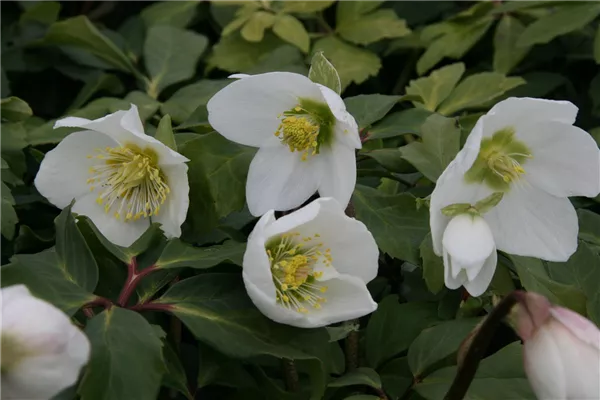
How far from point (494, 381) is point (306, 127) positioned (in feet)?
0.92

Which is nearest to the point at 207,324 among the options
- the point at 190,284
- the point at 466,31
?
the point at 190,284

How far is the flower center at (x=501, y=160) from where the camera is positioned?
26.1 inches

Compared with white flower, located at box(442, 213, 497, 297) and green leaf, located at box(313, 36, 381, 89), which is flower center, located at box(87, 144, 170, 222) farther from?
green leaf, located at box(313, 36, 381, 89)

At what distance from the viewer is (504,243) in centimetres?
65

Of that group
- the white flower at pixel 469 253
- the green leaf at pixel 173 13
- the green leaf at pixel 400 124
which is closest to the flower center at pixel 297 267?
the white flower at pixel 469 253

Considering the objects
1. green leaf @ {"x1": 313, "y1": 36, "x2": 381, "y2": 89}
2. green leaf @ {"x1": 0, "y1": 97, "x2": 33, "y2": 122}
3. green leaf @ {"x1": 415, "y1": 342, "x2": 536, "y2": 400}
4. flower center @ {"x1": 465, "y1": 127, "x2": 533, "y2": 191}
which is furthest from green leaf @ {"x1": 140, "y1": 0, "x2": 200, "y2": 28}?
green leaf @ {"x1": 415, "y1": 342, "x2": 536, "y2": 400}

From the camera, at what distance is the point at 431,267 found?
647 millimetres

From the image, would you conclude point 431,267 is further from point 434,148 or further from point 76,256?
point 76,256

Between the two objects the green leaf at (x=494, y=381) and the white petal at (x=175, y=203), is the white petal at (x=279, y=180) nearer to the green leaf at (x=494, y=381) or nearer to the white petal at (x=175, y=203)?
the white petal at (x=175, y=203)

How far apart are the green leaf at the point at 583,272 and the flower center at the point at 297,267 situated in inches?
9.6

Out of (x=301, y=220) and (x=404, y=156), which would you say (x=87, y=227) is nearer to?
(x=301, y=220)

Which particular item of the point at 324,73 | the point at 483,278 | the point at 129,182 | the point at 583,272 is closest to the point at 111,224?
the point at 129,182

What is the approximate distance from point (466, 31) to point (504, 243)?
0.56 metres

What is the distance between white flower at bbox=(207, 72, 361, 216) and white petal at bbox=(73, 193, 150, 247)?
0.12 m
